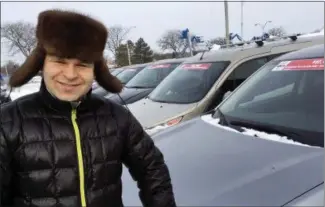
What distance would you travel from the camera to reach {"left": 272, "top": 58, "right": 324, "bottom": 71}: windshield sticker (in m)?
2.99

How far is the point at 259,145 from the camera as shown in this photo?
8.07 feet

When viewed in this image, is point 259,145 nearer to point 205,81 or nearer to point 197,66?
point 205,81

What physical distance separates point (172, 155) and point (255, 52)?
318cm

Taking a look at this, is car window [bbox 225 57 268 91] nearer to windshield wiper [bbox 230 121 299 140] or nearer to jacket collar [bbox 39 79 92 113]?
windshield wiper [bbox 230 121 299 140]

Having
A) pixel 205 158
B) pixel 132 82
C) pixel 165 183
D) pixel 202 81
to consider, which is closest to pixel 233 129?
pixel 205 158

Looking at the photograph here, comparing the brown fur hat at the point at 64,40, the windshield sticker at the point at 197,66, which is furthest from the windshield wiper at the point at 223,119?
the windshield sticker at the point at 197,66

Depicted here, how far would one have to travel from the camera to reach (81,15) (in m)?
1.53

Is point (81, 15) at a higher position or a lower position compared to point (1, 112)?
higher

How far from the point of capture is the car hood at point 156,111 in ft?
16.1

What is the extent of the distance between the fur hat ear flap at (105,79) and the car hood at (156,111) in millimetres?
3104

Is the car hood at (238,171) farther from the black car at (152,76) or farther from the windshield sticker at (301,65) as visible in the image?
the black car at (152,76)

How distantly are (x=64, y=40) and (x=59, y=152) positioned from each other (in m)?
0.41

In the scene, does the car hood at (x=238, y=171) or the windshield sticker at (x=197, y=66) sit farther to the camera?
the windshield sticker at (x=197, y=66)

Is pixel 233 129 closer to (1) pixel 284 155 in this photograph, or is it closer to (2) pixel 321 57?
(1) pixel 284 155
